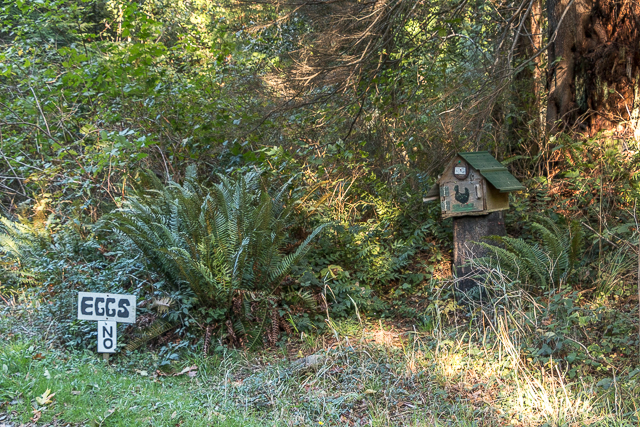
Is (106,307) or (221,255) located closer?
(106,307)

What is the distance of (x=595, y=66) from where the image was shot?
262 inches

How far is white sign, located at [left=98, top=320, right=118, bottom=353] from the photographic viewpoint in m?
4.36

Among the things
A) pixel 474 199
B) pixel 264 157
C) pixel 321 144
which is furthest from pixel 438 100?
pixel 264 157

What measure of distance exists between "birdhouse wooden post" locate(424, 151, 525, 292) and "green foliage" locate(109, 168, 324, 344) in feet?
5.34

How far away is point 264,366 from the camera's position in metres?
4.46

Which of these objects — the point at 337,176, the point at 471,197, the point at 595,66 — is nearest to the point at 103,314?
the point at 471,197

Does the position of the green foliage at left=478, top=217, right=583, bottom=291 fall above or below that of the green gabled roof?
below

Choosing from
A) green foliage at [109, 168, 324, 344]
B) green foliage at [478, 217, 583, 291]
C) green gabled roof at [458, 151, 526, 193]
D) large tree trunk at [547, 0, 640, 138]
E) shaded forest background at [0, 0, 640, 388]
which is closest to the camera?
green foliage at [109, 168, 324, 344]

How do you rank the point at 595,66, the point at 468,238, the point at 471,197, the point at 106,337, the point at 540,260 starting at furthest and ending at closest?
the point at 595,66
the point at 468,238
the point at 471,197
the point at 540,260
the point at 106,337

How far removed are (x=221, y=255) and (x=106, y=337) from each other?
1.19 m

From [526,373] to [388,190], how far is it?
3.76 metres

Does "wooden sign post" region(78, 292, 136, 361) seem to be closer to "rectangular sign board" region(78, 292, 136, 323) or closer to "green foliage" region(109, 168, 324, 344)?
"rectangular sign board" region(78, 292, 136, 323)

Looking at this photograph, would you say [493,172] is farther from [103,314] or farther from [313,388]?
[103,314]

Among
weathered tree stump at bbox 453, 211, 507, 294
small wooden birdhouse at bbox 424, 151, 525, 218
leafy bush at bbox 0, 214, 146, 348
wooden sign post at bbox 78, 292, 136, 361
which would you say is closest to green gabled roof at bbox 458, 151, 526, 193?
small wooden birdhouse at bbox 424, 151, 525, 218
